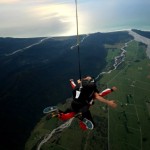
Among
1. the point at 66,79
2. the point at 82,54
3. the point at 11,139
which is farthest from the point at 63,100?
the point at 82,54

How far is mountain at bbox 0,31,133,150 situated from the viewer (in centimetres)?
8042

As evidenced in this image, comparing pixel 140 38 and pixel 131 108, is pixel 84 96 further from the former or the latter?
pixel 140 38

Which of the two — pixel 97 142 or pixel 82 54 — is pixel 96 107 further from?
pixel 82 54

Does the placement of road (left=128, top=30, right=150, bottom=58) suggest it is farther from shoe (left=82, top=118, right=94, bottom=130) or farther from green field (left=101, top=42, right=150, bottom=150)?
shoe (left=82, top=118, right=94, bottom=130)

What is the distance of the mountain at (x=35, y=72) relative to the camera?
8042 centimetres

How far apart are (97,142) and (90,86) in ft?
190

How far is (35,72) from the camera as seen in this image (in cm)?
10744

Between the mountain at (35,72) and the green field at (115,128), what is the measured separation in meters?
9.22

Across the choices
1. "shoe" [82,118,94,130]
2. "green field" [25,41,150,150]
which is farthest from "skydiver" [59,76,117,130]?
"green field" [25,41,150,150]

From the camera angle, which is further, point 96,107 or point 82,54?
point 82,54

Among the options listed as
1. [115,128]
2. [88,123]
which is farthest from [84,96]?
[115,128]

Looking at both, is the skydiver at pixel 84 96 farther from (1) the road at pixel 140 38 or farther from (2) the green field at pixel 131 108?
(1) the road at pixel 140 38

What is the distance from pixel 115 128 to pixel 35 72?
5218 cm

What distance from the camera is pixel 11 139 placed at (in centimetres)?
7481
